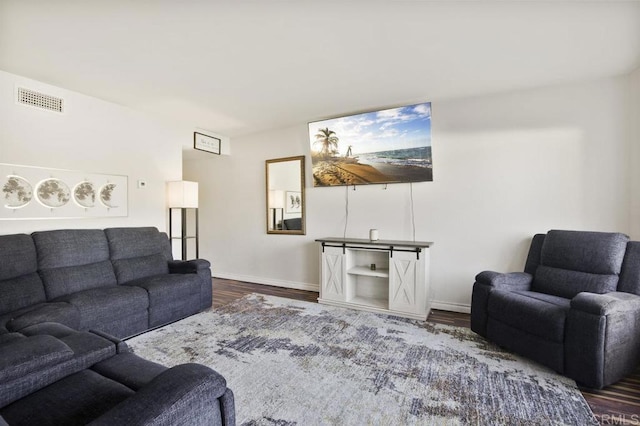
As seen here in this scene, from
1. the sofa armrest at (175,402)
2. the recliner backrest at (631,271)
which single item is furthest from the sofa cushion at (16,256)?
the recliner backrest at (631,271)

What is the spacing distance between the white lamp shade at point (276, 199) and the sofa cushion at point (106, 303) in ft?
7.54

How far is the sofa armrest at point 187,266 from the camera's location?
3.55 meters

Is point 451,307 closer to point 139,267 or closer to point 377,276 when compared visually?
point 377,276

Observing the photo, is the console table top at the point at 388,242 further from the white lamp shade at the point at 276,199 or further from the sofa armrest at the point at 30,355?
the sofa armrest at the point at 30,355

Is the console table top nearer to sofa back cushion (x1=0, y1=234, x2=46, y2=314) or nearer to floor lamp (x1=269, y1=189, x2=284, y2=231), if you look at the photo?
floor lamp (x1=269, y1=189, x2=284, y2=231)

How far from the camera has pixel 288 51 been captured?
8.07 ft

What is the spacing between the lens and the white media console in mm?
3307

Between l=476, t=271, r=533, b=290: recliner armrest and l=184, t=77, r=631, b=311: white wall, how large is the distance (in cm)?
48

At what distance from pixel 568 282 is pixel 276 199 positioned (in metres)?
3.74

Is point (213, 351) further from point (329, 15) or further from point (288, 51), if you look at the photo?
point (329, 15)

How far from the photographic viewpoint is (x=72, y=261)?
289cm

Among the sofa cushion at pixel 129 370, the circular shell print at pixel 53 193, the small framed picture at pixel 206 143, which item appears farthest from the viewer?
the small framed picture at pixel 206 143

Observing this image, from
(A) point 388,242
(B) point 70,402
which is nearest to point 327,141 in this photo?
(A) point 388,242

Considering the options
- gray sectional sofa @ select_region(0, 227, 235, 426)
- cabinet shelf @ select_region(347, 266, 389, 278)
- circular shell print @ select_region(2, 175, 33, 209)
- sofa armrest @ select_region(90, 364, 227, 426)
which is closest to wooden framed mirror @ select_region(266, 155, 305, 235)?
cabinet shelf @ select_region(347, 266, 389, 278)
